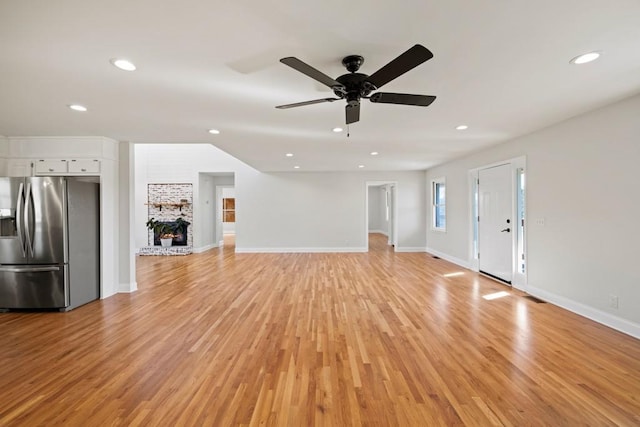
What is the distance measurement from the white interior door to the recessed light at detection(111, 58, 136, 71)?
5.29 m

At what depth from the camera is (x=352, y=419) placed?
1.78m

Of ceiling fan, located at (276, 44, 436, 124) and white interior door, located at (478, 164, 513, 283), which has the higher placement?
ceiling fan, located at (276, 44, 436, 124)

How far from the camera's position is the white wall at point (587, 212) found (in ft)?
9.75

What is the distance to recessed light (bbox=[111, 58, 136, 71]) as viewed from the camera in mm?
2098

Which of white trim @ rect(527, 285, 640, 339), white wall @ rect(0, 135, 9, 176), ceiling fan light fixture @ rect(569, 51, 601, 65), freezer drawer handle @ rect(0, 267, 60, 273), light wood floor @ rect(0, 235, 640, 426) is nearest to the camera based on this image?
light wood floor @ rect(0, 235, 640, 426)

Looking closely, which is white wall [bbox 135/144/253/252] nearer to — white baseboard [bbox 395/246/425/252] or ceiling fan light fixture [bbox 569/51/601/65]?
white baseboard [bbox 395/246/425/252]

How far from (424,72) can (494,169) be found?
12.3 ft

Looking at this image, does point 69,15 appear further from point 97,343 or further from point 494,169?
point 494,169

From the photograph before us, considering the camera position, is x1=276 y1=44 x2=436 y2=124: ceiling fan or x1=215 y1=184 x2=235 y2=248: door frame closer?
x1=276 y1=44 x2=436 y2=124: ceiling fan

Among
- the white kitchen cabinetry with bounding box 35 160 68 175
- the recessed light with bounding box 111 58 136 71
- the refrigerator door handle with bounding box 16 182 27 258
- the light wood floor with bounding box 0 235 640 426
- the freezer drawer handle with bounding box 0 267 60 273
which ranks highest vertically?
the recessed light with bounding box 111 58 136 71

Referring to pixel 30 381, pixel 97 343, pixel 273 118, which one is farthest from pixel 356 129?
pixel 30 381

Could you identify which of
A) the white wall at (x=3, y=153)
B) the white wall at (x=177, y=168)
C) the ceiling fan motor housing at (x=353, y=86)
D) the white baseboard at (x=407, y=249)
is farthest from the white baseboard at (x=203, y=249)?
the ceiling fan motor housing at (x=353, y=86)

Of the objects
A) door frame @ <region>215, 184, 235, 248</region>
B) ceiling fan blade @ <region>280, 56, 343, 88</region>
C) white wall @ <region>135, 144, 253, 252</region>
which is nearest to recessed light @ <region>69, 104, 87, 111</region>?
ceiling fan blade @ <region>280, 56, 343, 88</region>

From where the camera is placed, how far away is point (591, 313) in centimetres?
335
